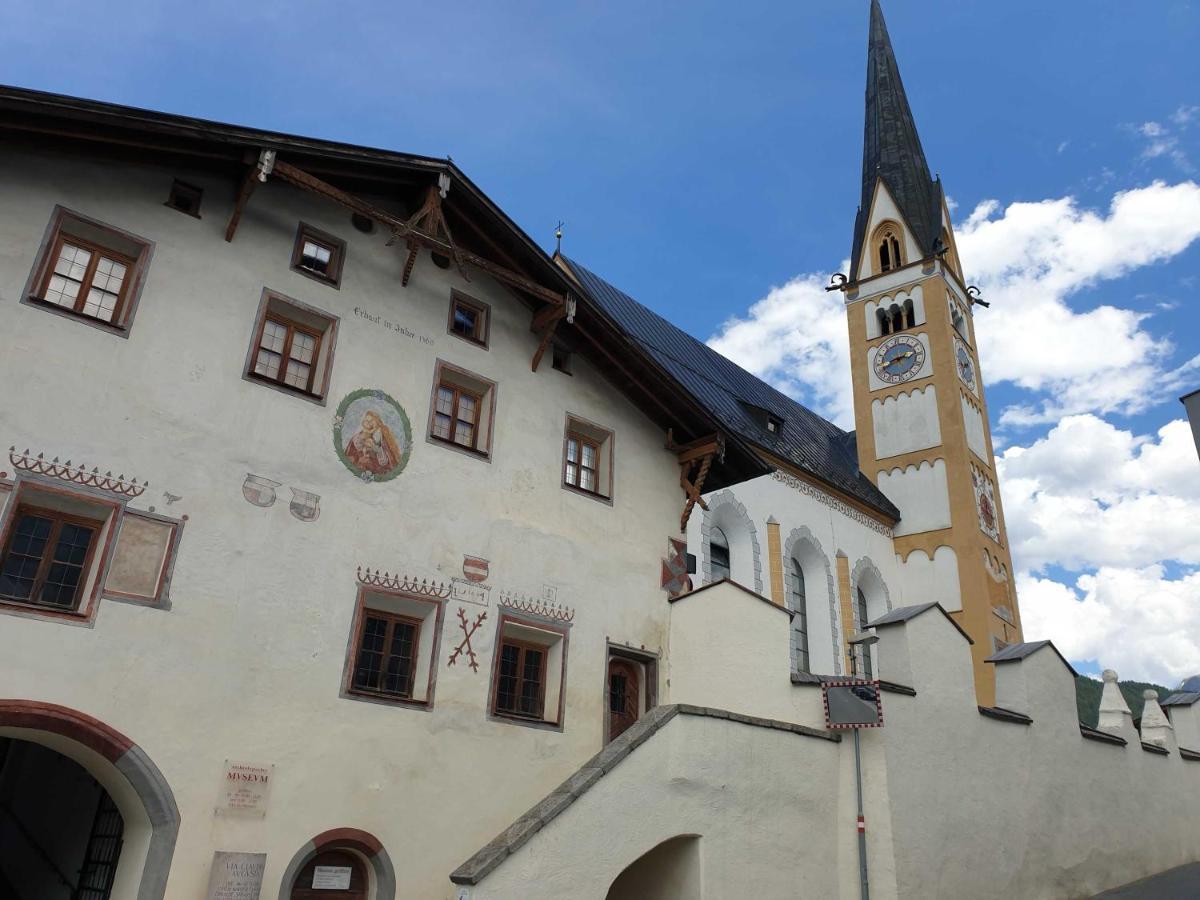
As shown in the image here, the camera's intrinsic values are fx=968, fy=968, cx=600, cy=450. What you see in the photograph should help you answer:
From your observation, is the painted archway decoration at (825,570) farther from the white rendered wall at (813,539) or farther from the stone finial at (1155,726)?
the stone finial at (1155,726)

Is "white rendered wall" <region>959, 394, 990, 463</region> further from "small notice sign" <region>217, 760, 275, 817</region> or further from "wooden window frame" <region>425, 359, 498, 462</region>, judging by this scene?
"small notice sign" <region>217, 760, 275, 817</region>

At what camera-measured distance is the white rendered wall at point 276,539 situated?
874 centimetres

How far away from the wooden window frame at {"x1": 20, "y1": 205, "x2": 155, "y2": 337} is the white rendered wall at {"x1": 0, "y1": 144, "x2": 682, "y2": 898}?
0.36 ft

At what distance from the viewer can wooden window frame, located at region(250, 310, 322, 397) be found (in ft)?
34.5

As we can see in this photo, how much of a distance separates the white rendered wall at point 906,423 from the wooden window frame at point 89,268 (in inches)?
1058

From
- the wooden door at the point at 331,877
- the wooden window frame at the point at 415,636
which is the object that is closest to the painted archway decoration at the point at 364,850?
the wooden door at the point at 331,877

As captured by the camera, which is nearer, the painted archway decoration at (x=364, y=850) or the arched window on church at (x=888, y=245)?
the painted archway decoration at (x=364, y=850)

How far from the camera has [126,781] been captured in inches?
334

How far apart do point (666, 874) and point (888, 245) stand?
3260cm

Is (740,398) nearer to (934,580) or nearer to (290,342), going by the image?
(934,580)

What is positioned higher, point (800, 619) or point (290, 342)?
point (800, 619)

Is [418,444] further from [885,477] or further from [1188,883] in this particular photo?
[885,477]

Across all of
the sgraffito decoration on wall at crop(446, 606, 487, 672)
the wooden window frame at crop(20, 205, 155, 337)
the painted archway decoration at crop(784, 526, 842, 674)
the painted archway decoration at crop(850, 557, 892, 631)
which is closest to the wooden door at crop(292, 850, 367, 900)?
the sgraffito decoration on wall at crop(446, 606, 487, 672)

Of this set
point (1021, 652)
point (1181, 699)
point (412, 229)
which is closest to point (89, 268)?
point (412, 229)
